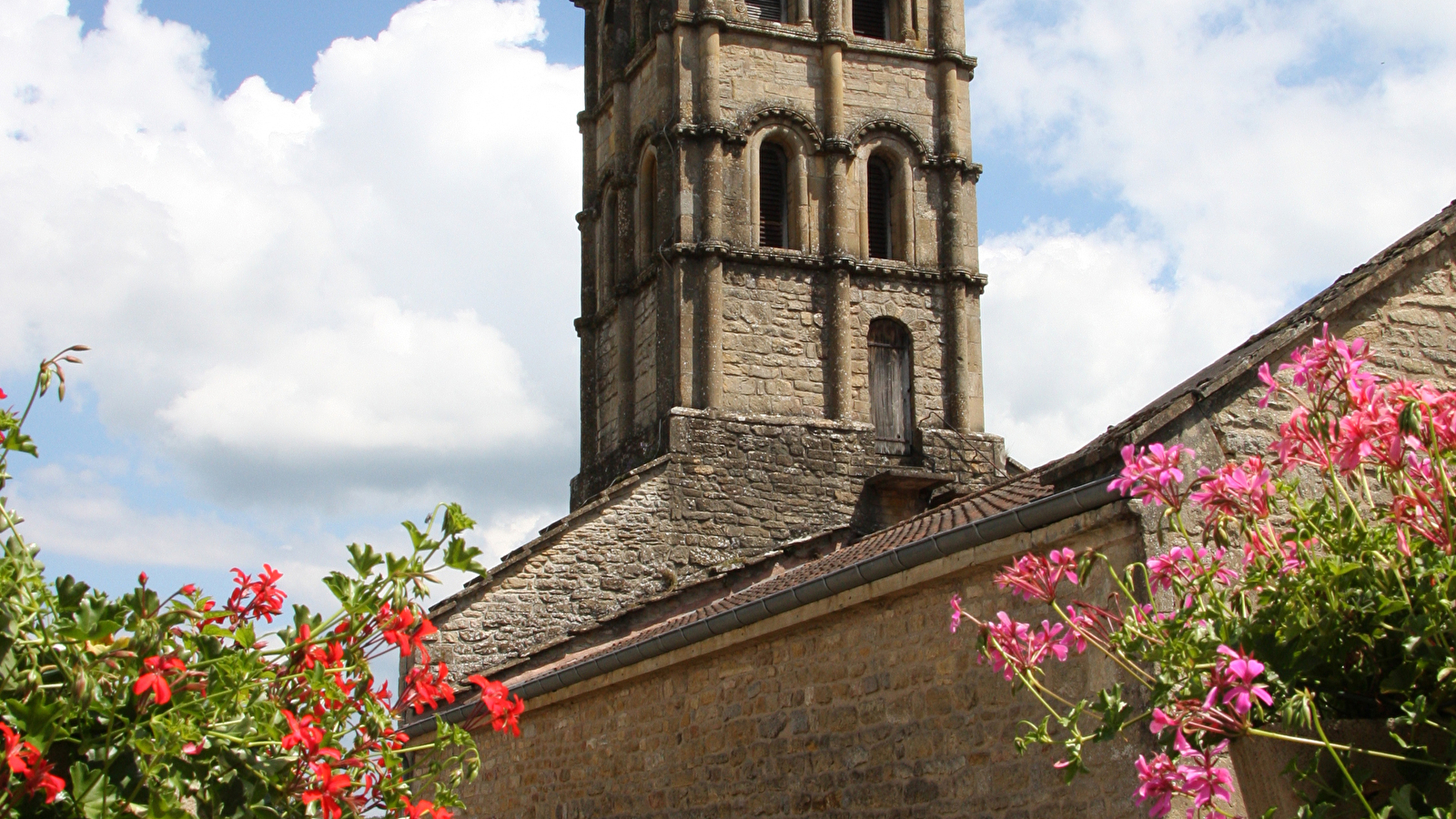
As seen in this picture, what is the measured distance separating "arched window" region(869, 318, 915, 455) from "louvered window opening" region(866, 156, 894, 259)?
3.37 ft

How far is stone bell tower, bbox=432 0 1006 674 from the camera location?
658 inches

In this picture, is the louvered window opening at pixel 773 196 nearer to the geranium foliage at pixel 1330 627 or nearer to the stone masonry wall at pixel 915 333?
the stone masonry wall at pixel 915 333

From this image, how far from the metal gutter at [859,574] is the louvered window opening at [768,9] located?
33.3ft

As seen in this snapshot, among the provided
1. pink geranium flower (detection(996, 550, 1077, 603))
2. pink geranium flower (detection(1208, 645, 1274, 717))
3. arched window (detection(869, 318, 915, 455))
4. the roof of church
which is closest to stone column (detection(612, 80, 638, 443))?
arched window (detection(869, 318, 915, 455))

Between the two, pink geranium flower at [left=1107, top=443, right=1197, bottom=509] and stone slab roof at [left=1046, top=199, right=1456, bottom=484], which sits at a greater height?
stone slab roof at [left=1046, top=199, right=1456, bottom=484]

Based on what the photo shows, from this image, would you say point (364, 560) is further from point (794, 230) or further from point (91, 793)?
point (794, 230)

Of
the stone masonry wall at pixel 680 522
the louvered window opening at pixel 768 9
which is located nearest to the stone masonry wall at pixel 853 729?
the stone masonry wall at pixel 680 522

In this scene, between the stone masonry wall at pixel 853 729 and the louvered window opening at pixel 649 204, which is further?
the louvered window opening at pixel 649 204

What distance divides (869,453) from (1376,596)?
1411 cm

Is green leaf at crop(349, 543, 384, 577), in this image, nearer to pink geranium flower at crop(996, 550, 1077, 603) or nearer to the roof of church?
pink geranium flower at crop(996, 550, 1077, 603)

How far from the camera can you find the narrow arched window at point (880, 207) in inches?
747

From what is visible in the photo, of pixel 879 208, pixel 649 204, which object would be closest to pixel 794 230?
pixel 879 208

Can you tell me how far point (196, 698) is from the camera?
3746 mm

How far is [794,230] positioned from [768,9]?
10.1 feet
